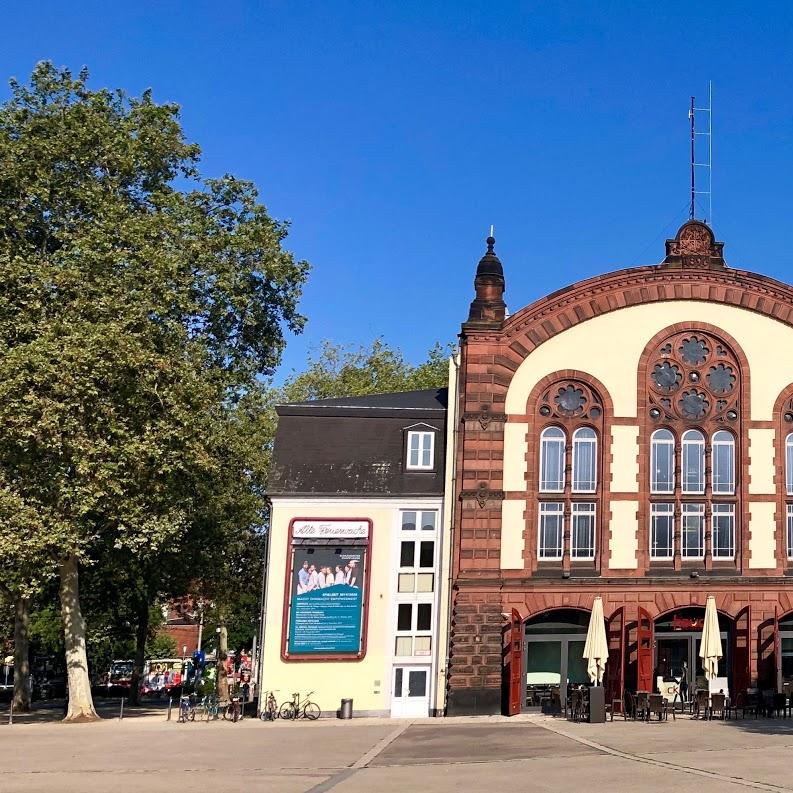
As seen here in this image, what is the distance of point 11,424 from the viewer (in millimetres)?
32219

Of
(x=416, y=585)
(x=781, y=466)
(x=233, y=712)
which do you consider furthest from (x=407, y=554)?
(x=781, y=466)

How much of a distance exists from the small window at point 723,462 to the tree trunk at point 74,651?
23.1m

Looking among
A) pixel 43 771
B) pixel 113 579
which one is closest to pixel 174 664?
pixel 113 579

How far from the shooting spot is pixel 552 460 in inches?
1442

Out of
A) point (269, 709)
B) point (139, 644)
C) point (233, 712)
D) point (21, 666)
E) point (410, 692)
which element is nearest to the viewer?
point (269, 709)

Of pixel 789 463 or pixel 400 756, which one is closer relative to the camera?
pixel 400 756

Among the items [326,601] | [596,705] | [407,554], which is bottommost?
[596,705]

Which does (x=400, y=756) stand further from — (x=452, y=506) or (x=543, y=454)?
(x=543, y=454)

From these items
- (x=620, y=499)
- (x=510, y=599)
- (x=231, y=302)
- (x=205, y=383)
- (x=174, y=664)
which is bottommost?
(x=174, y=664)

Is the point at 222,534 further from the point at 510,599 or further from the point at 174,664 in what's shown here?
the point at 174,664

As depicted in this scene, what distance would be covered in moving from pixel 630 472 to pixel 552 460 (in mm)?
2838

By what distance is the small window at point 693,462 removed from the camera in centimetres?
3691

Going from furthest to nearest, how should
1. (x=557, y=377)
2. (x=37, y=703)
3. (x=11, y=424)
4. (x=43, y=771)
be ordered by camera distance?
(x=37, y=703), (x=557, y=377), (x=11, y=424), (x=43, y=771)

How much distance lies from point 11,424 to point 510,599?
57.6ft
